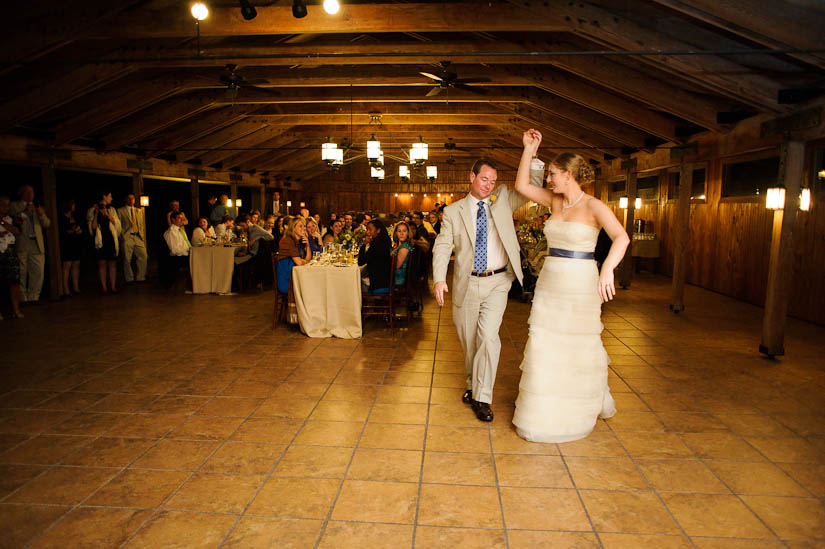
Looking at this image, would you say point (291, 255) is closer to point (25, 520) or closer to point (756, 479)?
point (25, 520)

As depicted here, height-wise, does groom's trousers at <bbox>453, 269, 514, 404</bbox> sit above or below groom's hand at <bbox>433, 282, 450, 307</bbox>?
below

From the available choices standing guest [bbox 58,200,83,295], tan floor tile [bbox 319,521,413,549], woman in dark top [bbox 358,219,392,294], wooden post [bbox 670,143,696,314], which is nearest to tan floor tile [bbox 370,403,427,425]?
tan floor tile [bbox 319,521,413,549]

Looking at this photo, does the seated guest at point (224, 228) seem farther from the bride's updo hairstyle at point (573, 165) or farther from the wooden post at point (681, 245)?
the bride's updo hairstyle at point (573, 165)

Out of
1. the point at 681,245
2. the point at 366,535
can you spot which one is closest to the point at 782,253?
the point at 681,245

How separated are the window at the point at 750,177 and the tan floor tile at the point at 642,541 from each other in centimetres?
758

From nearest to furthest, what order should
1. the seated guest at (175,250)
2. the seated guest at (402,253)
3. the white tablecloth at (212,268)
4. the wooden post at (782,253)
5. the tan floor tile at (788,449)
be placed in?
1. the tan floor tile at (788,449)
2. the wooden post at (782,253)
3. the seated guest at (402,253)
4. the white tablecloth at (212,268)
5. the seated guest at (175,250)

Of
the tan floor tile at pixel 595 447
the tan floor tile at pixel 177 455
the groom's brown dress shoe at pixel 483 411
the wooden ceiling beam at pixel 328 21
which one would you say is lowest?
the tan floor tile at pixel 177 455

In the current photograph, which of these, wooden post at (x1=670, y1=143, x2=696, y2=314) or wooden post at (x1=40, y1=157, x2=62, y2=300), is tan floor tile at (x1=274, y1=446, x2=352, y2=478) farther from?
wooden post at (x1=40, y1=157, x2=62, y2=300)

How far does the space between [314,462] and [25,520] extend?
53.2 inches

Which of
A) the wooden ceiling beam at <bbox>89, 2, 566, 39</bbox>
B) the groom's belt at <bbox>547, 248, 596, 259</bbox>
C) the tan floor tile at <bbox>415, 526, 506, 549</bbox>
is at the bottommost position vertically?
the tan floor tile at <bbox>415, 526, 506, 549</bbox>

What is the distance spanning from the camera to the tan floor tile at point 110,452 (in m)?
2.98

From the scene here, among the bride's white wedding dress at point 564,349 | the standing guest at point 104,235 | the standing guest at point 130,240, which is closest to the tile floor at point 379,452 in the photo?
the bride's white wedding dress at point 564,349

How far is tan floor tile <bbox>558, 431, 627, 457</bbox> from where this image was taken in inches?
123

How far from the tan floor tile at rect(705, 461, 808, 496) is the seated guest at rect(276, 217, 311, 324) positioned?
4578 millimetres
